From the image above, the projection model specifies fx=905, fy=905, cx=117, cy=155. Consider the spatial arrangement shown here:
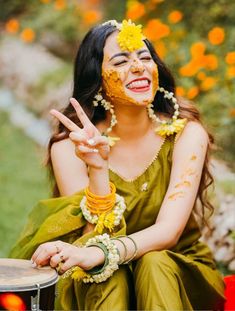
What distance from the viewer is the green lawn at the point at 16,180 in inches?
256

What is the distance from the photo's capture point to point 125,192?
4.20 metres

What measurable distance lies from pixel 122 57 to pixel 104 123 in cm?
37

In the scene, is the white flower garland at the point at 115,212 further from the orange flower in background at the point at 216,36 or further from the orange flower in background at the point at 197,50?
the orange flower in background at the point at 216,36

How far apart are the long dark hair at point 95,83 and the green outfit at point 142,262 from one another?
200 mm

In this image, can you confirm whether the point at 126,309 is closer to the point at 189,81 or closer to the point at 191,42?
the point at 189,81

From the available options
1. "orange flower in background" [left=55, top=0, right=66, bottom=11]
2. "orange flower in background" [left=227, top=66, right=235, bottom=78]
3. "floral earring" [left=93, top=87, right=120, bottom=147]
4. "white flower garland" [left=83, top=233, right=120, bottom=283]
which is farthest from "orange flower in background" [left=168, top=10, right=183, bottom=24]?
"white flower garland" [left=83, top=233, right=120, bottom=283]

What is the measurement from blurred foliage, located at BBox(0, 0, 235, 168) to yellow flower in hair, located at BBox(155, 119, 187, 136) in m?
1.37

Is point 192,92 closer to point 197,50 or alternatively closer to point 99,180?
point 197,50

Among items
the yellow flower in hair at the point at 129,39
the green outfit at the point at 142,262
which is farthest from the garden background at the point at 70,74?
the yellow flower in hair at the point at 129,39

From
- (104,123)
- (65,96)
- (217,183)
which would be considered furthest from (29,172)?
(104,123)

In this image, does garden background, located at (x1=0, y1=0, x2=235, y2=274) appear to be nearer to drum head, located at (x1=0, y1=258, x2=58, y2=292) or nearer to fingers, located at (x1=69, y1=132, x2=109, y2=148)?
fingers, located at (x1=69, y1=132, x2=109, y2=148)

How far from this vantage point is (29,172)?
25.7 feet

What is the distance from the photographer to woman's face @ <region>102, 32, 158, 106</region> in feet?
13.7

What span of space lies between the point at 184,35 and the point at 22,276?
15.4 feet
